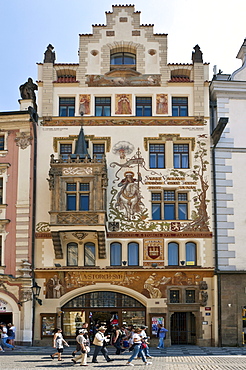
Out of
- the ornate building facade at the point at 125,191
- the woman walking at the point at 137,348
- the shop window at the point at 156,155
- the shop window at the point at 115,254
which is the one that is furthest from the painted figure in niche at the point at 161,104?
the woman walking at the point at 137,348

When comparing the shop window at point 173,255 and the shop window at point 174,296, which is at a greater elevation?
the shop window at point 173,255

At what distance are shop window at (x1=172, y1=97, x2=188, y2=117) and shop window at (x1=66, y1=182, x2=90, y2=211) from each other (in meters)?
7.75

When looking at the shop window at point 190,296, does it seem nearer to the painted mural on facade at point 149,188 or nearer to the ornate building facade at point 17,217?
the painted mural on facade at point 149,188

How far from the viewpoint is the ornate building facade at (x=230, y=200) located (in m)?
36.8

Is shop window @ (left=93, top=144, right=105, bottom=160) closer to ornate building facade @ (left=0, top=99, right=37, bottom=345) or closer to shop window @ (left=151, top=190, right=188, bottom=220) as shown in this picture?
ornate building facade @ (left=0, top=99, right=37, bottom=345)

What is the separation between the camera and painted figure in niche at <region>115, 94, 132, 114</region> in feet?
132

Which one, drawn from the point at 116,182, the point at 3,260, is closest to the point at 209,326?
the point at 116,182

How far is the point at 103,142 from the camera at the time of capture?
130 feet

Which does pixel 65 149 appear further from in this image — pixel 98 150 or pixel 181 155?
pixel 181 155

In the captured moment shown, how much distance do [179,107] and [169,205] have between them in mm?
6478

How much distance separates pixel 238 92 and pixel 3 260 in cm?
1809

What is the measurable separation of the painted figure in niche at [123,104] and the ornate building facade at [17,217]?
540cm

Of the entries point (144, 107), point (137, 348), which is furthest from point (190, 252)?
point (137, 348)

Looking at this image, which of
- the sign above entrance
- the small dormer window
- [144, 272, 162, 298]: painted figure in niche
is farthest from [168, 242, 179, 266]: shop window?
the small dormer window
